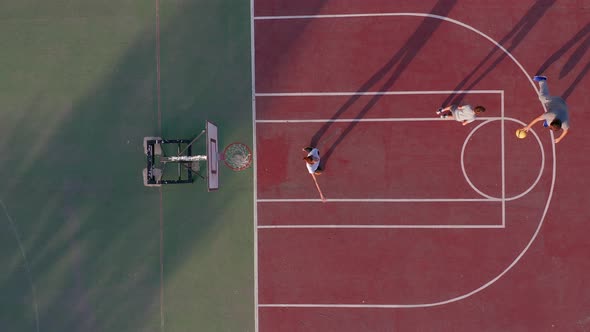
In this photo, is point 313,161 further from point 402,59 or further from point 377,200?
point 402,59

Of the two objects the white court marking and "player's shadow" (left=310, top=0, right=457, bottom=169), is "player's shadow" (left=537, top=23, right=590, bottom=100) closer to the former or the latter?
the white court marking

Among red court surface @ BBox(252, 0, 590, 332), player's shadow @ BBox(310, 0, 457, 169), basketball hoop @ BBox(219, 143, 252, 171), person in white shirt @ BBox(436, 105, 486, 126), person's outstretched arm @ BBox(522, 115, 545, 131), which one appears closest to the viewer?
person's outstretched arm @ BBox(522, 115, 545, 131)

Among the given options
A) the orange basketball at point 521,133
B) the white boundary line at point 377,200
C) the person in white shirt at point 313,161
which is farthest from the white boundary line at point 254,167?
the orange basketball at point 521,133

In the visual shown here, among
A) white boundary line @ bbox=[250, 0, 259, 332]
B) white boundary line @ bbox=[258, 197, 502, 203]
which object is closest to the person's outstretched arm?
white boundary line @ bbox=[258, 197, 502, 203]

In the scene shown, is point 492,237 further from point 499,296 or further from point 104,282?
point 104,282

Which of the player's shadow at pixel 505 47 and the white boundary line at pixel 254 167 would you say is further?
the white boundary line at pixel 254 167

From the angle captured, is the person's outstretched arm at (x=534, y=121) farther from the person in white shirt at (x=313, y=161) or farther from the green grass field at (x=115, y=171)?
the green grass field at (x=115, y=171)
